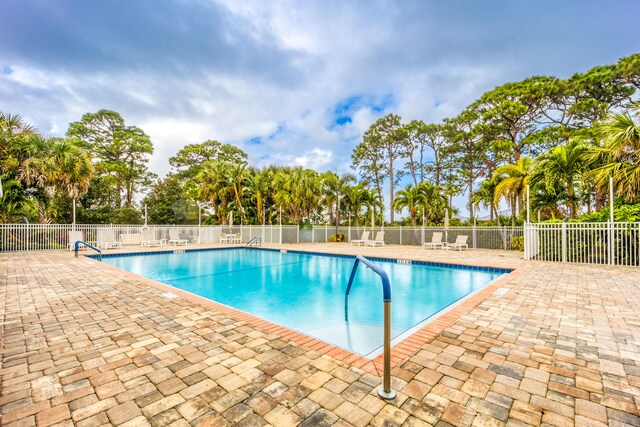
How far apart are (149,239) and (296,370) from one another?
685 inches

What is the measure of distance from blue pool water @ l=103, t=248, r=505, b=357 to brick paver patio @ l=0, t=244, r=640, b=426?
0.85 meters

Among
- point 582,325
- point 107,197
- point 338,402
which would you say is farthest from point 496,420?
point 107,197

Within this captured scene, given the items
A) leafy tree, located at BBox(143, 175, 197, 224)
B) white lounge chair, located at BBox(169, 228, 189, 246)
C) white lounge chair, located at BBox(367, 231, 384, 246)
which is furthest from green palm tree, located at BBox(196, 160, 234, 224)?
white lounge chair, located at BBox(367, 231, 384, 246)

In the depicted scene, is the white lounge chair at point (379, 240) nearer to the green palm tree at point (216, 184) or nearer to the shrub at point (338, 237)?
the shrub at point (338, 237)

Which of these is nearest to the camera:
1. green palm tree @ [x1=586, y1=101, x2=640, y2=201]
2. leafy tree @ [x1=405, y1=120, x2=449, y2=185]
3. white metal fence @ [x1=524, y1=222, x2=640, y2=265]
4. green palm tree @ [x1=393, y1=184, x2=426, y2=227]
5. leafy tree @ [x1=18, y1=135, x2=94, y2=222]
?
green palm tree @ [x1=586, y1=101, x2=640, y2=201]

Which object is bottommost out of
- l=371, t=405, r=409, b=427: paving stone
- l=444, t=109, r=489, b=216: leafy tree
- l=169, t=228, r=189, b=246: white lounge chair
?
l=371, t=405, r=409, b=427: paving stone

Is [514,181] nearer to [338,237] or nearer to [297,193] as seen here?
[338,237]

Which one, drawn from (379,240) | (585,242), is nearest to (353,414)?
(585,242)

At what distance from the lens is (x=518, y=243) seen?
13758mm

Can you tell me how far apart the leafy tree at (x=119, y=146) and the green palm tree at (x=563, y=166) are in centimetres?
3173

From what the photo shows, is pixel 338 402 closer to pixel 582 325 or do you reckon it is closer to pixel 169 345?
pixel 169 345

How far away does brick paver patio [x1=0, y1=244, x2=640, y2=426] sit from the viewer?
1954 millimetres

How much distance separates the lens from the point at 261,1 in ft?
33.8

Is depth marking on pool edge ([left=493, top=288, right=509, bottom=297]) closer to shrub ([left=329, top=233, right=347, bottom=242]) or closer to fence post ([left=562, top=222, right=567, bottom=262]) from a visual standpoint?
fence post ([left=562, top=222, right=567, bottom=262])
